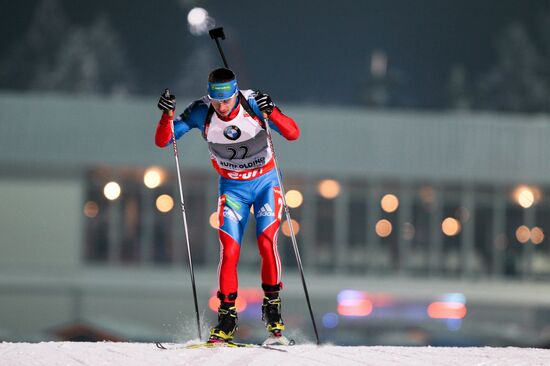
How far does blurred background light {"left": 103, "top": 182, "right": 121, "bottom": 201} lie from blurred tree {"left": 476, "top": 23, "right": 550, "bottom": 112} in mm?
59579

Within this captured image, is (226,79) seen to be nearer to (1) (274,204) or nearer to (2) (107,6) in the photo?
(1) (274,204)

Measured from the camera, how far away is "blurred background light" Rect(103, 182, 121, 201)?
39.4 meters

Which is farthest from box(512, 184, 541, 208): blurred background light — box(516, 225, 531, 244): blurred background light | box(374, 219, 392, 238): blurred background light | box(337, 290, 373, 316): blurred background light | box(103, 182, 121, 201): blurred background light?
box(103, 182, 121, 201): blurred background light

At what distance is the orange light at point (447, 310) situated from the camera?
3909cm

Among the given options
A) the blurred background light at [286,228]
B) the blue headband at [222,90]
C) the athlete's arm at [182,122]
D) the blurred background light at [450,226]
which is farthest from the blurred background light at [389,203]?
the blue headband at [222,90]

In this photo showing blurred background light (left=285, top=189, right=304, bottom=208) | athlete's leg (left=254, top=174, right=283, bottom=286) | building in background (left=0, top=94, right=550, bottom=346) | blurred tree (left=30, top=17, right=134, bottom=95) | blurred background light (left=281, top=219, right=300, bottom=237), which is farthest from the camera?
blurred tree (left=30, top=17, right=134, bottom=95)

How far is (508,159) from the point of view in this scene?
39.7 m

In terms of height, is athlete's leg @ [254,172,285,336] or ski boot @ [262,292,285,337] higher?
athlete's leg @ [254,172,285,336]

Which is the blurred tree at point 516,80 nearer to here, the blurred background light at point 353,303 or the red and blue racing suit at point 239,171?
the blurred background light at point 353,303

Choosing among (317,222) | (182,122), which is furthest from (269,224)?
(317,222)

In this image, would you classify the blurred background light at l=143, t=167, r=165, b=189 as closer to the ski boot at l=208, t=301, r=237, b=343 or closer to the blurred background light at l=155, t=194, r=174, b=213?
the blurred background light at l=155, t=194, r=174, b=213

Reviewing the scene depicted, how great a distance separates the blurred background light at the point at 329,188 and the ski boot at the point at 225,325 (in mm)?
29098

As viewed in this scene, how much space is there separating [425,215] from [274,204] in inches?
1194

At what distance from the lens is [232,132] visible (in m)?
10.1
